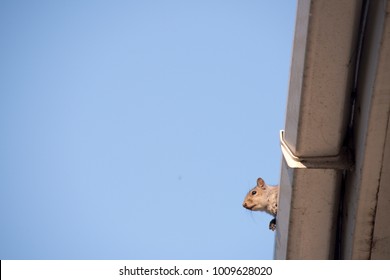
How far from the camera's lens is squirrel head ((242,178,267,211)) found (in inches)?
197

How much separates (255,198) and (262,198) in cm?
14

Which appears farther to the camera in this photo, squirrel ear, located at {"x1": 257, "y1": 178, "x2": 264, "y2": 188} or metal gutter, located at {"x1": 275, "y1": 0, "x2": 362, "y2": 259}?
squirrel ear, located at {"x1": 257, "y1": 178, "x2": 264, "y2": 188}

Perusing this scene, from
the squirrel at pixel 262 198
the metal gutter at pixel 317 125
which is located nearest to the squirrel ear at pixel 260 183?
the squirrel at pixel 262 198

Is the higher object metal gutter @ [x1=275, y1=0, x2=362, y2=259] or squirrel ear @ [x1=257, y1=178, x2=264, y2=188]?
metal gutter @ [x1=275, y1=0, x2=362, y2=259]

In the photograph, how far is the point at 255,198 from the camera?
16.8ft

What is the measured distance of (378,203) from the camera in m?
1.43

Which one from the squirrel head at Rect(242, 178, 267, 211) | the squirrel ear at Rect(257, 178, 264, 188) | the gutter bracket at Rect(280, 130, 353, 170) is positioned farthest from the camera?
the squirrel ear at Rect(257, 178, 264, 188)

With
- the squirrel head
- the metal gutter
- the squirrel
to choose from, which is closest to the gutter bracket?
the metal gutter

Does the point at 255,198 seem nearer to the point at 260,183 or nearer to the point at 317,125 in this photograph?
the point at 260,183

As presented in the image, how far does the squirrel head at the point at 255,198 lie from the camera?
501 cm

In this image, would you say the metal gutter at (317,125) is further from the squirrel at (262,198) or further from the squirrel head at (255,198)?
the squirrel head at (255,198)

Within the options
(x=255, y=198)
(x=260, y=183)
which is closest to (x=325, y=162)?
(x=255, y=198)

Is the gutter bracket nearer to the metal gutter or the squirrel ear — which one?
the metal gutter
